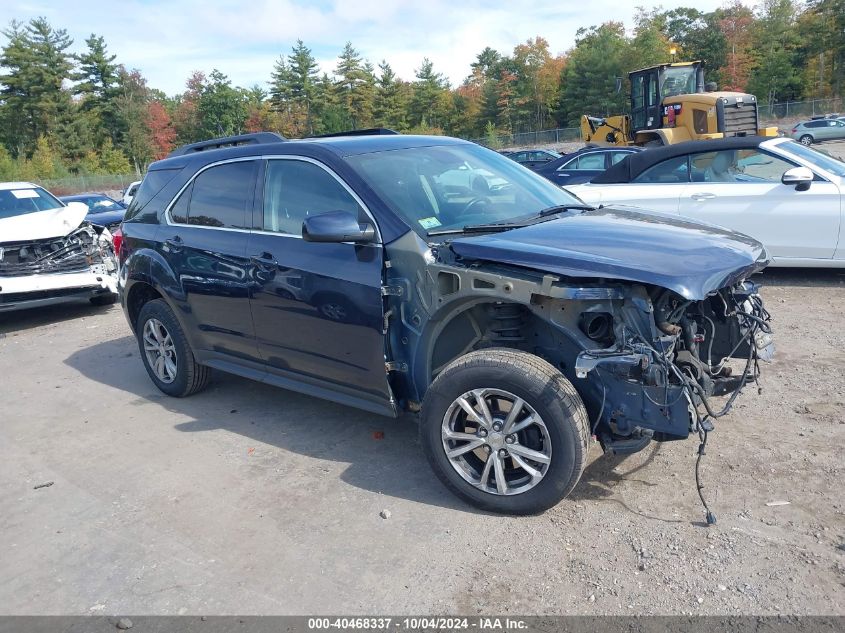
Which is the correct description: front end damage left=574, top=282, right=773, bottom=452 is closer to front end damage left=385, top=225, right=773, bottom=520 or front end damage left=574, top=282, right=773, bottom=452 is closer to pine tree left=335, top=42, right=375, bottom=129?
front end damage left=385, top=225, right=773, bottom=520

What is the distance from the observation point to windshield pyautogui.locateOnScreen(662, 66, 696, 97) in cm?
1862

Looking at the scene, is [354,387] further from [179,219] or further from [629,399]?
[179,219]

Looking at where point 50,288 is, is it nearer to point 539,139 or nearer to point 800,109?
point 539,139

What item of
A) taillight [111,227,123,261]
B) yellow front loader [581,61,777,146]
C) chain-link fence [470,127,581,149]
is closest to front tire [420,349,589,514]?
taillight [111,227,123,261]

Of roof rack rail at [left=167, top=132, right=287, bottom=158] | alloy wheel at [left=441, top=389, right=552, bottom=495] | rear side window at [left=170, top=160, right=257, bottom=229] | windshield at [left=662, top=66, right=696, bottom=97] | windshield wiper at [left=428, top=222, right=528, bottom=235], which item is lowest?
alloy wheel at [left=441, top=389, right=552, bottom=495]

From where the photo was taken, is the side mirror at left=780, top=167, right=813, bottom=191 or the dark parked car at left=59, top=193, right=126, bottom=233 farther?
the dark parked car at left=59, top=193, right=126, bottom=233

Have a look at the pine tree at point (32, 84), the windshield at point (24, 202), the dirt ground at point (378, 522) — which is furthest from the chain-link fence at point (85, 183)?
the dirt ground at point (378, 522)

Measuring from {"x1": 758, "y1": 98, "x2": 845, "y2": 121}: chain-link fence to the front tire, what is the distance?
173ft

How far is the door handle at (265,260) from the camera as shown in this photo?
4625 millimetres

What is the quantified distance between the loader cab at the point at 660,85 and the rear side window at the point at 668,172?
10.7 metres

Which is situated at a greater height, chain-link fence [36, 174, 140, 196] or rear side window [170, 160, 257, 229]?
chain-link fence [36, 174, 140, 196]

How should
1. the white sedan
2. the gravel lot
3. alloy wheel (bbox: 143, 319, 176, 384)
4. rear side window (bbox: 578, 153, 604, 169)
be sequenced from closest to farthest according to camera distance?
the gravel lot → alloy wheel (bbox: 143, 319, 176, 384) → the white sedan → rear side window (bbox: 578, 153, 604, 169)

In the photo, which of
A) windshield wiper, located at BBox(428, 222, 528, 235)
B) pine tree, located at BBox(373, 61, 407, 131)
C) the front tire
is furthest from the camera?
pine tree, located at BBox(373, 61, 407, 131)

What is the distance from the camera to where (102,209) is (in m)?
17.3
